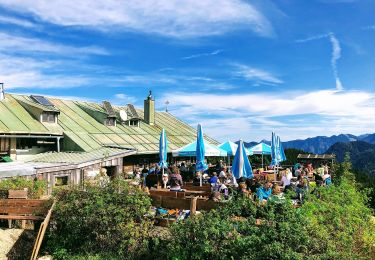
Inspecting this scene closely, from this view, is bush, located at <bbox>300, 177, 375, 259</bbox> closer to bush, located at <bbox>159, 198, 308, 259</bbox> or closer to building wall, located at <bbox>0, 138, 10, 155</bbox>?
bush, located at <bbox>159, 198, 308, 259</bbox>

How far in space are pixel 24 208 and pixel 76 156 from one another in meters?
8.69

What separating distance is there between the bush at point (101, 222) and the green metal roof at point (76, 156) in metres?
7.13

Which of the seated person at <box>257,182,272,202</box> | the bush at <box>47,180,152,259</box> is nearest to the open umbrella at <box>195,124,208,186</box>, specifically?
the seated person at <box>257,182,272,202</box>

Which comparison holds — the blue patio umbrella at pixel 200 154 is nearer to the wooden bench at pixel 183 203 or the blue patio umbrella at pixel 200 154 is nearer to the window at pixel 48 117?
the wooden bench at pixel 183 203

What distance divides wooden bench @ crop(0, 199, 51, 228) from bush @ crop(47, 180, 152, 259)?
1.60 ft

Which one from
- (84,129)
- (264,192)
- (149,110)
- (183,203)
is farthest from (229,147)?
(149,110)

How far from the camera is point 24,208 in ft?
32.9

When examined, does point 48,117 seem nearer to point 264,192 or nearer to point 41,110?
point 41,110

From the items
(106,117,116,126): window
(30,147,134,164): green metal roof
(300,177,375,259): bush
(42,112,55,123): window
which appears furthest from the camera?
(106,117,116,126): window

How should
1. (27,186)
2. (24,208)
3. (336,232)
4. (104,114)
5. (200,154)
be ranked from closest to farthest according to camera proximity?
(336,232)
(24,208)
(27,186)
(200,154)
(104,114)

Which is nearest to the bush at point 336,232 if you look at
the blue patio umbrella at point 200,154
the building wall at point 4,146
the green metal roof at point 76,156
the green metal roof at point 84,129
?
the blue patio umbrella at point 200,154

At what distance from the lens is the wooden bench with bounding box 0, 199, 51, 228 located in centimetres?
990

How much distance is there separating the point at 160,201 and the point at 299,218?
3.56m

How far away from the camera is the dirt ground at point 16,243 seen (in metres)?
9.27
